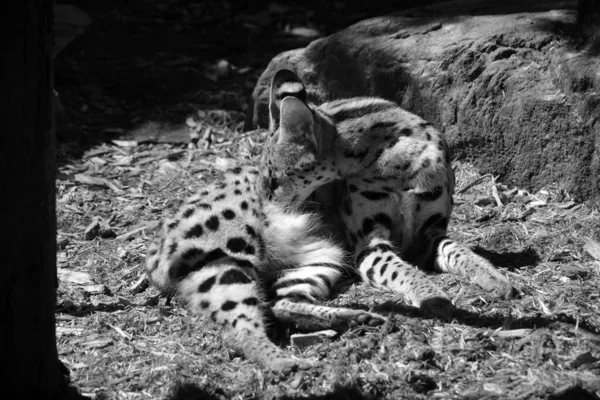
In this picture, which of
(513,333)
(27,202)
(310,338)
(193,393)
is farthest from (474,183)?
(27,202)

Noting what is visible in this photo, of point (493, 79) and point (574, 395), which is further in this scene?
point (493, 79)

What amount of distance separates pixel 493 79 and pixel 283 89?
207 centimetres

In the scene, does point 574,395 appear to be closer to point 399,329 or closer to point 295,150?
point 399,329

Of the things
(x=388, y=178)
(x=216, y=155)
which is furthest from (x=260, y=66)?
(x=388, y=178)

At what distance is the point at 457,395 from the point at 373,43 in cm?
447

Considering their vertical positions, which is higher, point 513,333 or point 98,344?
point 513,333

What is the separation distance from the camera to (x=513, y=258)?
5.70m

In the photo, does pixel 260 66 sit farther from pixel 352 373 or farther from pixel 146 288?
pixel 352 373

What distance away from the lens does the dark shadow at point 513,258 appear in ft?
18.3

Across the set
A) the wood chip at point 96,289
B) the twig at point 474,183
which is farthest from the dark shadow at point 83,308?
the twig at point 474,183

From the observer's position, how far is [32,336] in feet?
12.0

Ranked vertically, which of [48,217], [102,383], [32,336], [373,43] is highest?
[373,43]

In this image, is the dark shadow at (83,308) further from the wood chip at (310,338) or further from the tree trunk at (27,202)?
Result: the tree trunk at (27,202)

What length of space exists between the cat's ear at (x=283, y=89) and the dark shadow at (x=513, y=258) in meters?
1.63
